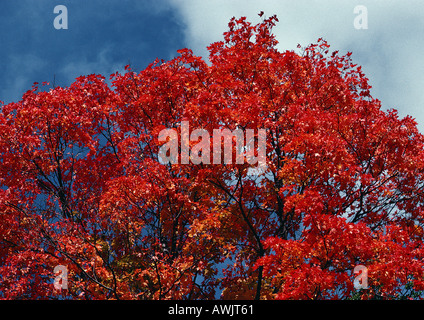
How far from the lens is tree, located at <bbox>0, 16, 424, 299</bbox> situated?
13656mm

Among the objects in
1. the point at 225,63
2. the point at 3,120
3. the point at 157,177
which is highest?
the point at 225,63

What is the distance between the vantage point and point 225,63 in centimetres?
1906

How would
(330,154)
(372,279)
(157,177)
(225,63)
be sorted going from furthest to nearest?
1. (225,63)
2. (157,177)
3. (330,154)
4. (372,279)

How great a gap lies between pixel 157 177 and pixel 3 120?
7.36 meters

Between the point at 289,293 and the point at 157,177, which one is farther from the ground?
the point at 157,177

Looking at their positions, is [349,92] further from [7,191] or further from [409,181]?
[7,191]

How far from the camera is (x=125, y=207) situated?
16312 millimetres

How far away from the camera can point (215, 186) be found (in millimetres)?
16000

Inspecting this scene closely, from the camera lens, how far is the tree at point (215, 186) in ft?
44.8

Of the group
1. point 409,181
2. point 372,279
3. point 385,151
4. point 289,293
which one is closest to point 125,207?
point 289,293

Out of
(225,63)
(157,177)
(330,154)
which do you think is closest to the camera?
(330,154)

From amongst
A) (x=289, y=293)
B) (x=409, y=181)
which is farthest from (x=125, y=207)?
(x=409, y=181)

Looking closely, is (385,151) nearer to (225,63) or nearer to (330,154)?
(330,154)
